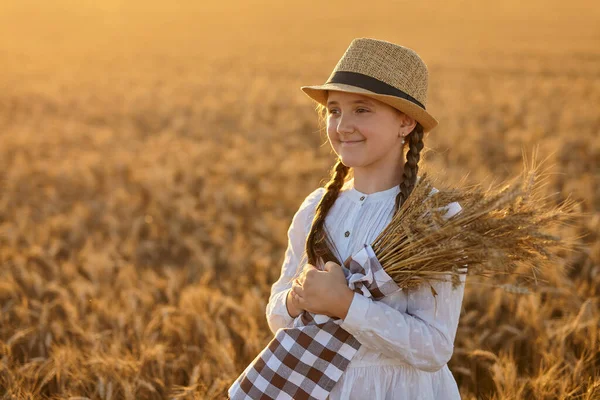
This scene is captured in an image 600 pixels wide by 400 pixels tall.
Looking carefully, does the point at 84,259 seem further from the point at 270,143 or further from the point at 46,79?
the point at 46,79

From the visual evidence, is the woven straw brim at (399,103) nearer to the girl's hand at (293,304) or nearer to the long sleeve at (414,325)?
the long sleeve at (414,325)

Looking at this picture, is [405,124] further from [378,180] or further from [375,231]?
[375,231]

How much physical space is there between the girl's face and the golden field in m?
0.22

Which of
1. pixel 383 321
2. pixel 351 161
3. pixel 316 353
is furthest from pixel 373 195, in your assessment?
pixel 316 353

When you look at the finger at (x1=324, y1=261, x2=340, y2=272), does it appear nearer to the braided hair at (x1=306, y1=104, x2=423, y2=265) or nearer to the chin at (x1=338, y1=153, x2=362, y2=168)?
the braided hair at (x1=306, y1=104, x2=423, y2=265)

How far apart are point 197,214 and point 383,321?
3.85 meters

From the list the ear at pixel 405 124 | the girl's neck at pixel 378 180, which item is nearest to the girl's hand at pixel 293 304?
the girl's neck at pixel 378 180

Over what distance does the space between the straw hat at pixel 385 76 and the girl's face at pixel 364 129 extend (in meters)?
0.06

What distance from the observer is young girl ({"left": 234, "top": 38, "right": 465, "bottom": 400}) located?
6.52 feet

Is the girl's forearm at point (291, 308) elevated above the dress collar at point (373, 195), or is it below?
below

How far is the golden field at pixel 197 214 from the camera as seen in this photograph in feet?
10.2

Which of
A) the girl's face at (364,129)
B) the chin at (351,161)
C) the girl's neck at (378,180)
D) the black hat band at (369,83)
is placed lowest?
the girl's neck at (378,180)

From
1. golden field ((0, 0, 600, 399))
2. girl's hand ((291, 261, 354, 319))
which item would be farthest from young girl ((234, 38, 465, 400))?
golden field ((0, 0, 600, 399))

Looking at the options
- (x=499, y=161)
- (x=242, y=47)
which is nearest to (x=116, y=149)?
(x=499, y=161)
